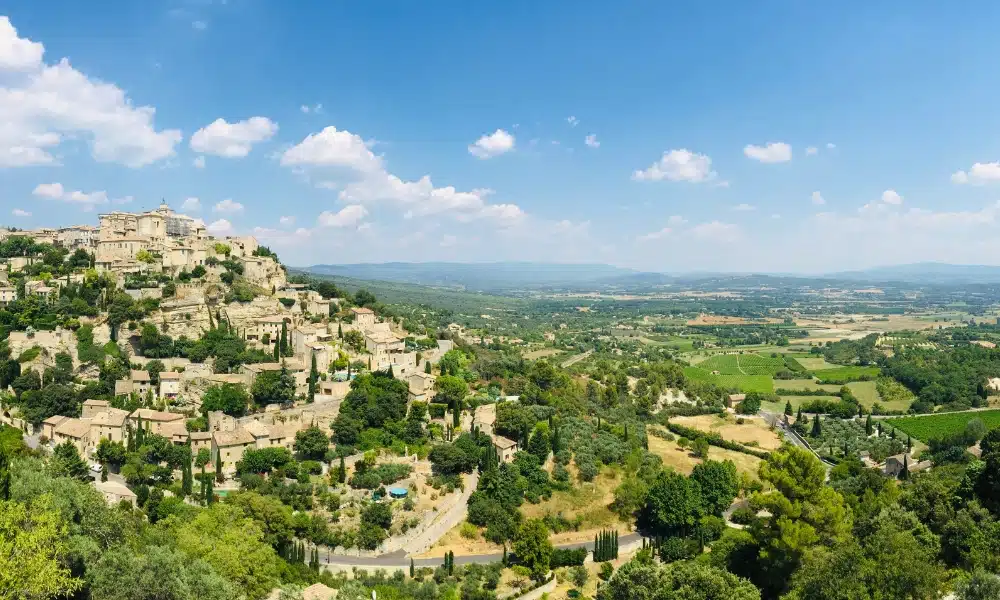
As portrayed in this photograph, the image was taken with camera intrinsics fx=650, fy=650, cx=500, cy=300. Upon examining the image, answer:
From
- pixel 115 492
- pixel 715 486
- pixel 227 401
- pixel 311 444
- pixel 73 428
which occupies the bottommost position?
pixel 715 486

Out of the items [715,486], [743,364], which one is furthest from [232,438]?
[743,364]

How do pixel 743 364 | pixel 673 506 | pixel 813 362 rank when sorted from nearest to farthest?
pixel 673 506
pixel 743 364
pixel 813 362

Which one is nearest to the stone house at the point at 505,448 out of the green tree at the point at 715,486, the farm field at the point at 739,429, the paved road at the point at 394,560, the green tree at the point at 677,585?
the paved road at the point at 394,560

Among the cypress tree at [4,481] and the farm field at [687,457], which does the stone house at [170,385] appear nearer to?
the cypress tree at [4,481]

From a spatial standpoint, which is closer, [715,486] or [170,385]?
[715,486]

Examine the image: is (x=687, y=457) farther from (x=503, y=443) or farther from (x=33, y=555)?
(x=33, y=555)

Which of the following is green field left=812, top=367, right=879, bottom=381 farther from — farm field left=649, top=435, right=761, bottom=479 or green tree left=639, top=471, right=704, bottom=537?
green tree left=639, top=471, right=704, bottom=537
